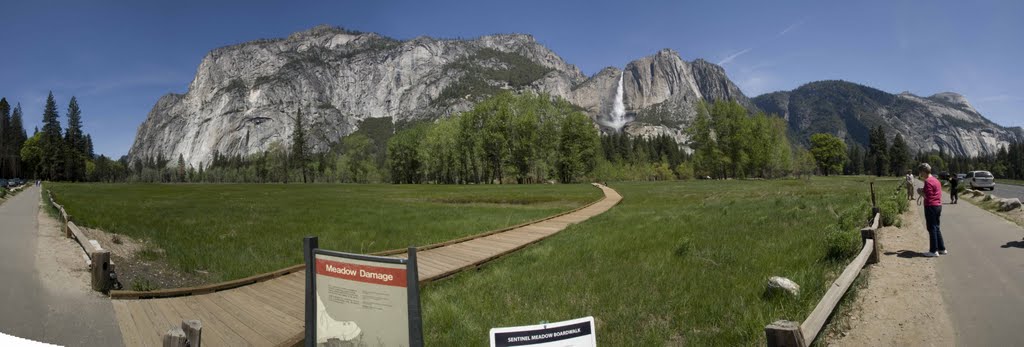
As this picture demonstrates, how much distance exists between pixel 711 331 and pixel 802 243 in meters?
7.56

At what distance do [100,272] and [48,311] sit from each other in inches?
45.5

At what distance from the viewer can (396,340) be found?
4.04 metres

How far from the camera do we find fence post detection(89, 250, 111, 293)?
867 centimetres

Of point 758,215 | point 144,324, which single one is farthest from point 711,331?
point 758,215

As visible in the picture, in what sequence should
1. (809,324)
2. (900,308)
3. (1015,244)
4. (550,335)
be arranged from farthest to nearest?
(1015,244) → (900,308) → (809,324) → (550,335)

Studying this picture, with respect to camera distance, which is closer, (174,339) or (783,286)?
(174,339)

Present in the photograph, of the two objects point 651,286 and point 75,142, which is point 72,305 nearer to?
point 651,286

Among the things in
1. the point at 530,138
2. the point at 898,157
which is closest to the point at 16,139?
the point at 530,138

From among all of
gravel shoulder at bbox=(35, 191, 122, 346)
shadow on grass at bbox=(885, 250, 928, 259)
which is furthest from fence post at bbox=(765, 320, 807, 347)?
shadow on grass at bbox=(885, 250, 928, 259)

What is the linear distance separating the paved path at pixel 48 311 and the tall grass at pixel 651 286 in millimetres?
5055

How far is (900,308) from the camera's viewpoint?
7445 mm

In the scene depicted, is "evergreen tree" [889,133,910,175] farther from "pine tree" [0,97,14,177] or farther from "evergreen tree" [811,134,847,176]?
"pine tree" [0,97,14,177]

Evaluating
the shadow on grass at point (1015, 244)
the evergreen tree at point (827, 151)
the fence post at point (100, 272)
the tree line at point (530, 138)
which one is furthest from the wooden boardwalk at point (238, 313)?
the evergreen tree at point (827, 151)

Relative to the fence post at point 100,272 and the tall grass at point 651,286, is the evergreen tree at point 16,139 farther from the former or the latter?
the tall grass at point 651,286
